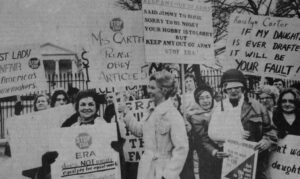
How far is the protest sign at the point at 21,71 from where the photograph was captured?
8.96ft

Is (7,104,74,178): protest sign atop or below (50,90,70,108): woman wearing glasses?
below

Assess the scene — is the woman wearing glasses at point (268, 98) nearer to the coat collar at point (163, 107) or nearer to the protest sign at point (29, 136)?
the coat collar at point (163, 107)

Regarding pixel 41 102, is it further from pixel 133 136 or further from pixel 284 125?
pixel 284 125

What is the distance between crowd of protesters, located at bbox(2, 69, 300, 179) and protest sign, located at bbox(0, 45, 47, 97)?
112 millimetres

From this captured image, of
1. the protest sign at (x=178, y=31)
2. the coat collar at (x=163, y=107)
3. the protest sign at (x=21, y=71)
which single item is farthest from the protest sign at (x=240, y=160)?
the protest sign at (x=21, y=71)

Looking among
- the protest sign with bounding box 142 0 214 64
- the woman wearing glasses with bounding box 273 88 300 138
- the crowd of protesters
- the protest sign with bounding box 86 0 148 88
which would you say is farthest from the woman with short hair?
the woman wearing glasses with bounding box 273 88 300 138

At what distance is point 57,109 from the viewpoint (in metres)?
2.83

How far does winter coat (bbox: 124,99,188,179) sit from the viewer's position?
301 centimetres

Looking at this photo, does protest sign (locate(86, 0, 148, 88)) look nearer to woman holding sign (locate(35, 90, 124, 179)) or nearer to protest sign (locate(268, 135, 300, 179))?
woman holding sign (locate(35, 90, 124, 179))

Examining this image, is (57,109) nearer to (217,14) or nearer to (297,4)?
(217,14)

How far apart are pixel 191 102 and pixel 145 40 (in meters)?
0.60

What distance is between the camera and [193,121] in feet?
10.4

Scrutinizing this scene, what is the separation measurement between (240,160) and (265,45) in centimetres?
97

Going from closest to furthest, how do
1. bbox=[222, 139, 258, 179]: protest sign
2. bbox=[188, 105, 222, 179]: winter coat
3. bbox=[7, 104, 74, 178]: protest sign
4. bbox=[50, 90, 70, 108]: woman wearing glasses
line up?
bbox=[7, 104, 74, 178]: protest sign, bbox=[50, 90, 70, 108]: woman wearing glasses, bbox=[188, 105, 222, 179]: winter coat, bbox=[222, 139, 258, 179]: protest sign
